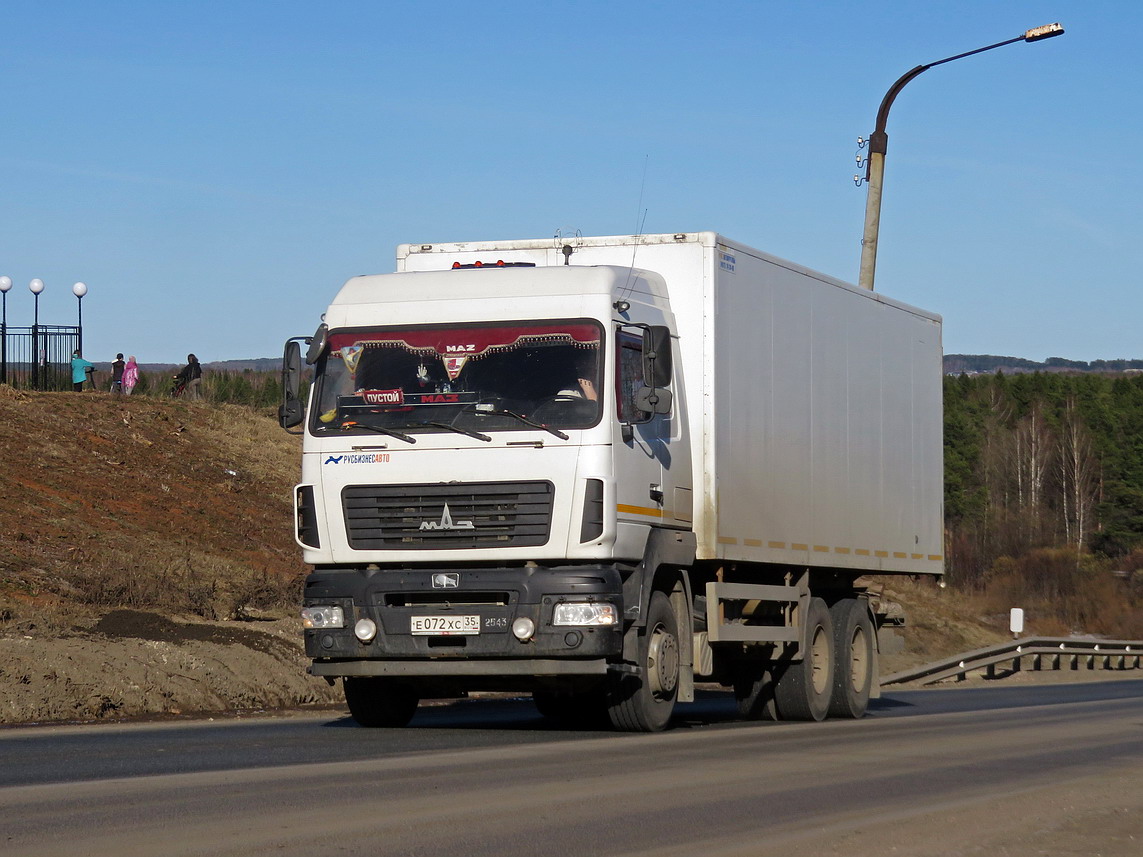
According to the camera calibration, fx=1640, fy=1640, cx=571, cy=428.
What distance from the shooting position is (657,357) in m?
12.8

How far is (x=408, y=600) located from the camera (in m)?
12.7

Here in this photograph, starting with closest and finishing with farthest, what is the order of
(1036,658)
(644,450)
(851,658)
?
1. (644,450)
2. (851,658)
3. (1036,658)

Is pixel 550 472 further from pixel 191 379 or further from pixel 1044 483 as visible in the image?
pixel 1044 483

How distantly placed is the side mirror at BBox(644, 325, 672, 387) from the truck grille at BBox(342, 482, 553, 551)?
122 centimetres

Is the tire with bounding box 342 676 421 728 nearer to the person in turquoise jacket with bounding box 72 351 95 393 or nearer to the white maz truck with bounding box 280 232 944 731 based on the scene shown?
the white maz truck with bounding box 280 232 944 731

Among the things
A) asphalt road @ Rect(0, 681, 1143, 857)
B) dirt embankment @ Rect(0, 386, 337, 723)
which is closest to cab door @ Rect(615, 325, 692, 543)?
asphalt road @ Rect(0, 681, 1143, 857)

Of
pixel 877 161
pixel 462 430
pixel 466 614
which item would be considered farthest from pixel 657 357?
pixel 877 161

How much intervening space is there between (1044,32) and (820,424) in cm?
965

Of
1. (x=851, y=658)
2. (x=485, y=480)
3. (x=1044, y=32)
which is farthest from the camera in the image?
(x=1044, y=32)

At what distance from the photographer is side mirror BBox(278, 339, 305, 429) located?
13.1 metres

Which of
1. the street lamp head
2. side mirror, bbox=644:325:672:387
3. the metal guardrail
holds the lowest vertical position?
the metal guardrail

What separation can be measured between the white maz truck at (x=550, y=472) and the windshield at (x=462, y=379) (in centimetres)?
2

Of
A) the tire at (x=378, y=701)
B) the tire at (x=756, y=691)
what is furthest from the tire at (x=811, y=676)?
the tire at (x=378, y=701)

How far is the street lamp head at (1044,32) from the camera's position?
22938 mm
